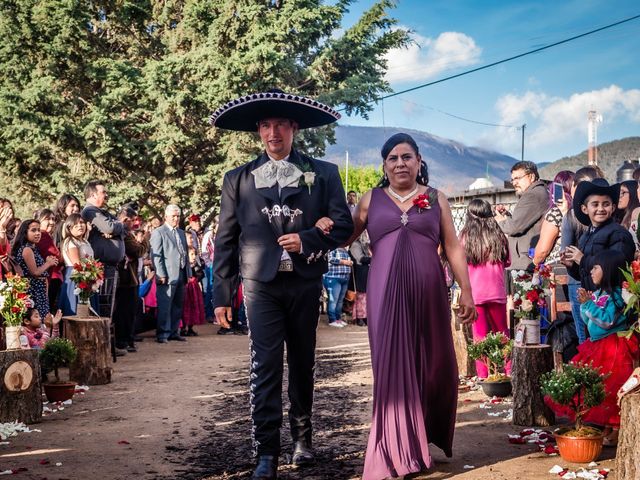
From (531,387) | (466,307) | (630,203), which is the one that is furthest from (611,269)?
(630,203)

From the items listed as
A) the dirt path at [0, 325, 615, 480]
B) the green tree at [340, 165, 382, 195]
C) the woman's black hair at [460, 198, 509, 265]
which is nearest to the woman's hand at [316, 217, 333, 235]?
the dirt path at [0, 325, 615, 480]

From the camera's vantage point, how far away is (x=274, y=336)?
563cm

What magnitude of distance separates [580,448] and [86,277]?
6.71 metres

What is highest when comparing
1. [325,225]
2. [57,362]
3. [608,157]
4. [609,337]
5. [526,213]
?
[608,157]

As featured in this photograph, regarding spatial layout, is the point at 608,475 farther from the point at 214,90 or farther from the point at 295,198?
the point at 214,90

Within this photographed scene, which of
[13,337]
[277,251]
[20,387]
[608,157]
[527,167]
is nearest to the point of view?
[277,251]

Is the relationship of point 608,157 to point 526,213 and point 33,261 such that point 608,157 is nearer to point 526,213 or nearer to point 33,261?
point 526,213

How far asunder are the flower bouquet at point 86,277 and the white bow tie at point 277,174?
5.29 meters

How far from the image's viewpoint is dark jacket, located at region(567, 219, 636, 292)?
6.31 metres

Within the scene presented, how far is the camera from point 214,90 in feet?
83.9

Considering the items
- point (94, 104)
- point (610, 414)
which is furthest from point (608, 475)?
point (94, 104)

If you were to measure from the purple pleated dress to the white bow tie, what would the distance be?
612 mm

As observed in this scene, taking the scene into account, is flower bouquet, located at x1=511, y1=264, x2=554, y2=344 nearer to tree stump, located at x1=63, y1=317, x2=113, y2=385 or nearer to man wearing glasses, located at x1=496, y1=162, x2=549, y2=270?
man wearing glasses, located at x1=496, y1=162, x2=549, y2=270

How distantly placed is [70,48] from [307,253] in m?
23.4
